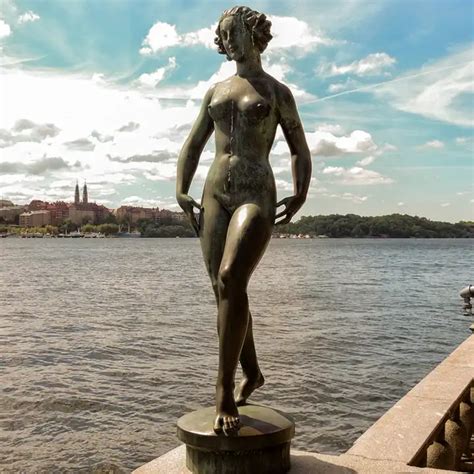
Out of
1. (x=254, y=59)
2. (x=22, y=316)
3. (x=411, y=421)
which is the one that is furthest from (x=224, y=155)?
(x=22, y=316)

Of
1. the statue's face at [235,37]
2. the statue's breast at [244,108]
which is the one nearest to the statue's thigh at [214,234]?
the statue's breast at [244,108]

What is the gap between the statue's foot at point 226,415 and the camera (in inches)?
199

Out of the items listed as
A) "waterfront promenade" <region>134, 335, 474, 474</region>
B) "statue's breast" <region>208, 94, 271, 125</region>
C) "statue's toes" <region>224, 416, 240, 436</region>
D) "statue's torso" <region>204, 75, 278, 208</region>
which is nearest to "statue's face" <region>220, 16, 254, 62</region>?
"statue's torso" <region>204, 75, 278, 208</region>

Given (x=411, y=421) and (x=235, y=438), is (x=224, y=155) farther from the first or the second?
(x=411, y=421)

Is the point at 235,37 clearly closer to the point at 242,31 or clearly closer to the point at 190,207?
the point at 242,31

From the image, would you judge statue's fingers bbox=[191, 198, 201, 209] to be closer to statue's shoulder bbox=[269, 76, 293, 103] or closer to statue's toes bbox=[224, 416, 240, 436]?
statue's shoulder bbox=[269, 76, 293, 103]

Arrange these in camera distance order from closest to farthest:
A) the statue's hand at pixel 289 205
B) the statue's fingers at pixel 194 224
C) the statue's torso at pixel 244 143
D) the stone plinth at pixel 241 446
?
1. the stone plinth at pixel 241 446
2. the statue's torso at pixel 244 143
3. the statue's hand at pixel 289 205
4. the statue's fingers at pixel 194 224

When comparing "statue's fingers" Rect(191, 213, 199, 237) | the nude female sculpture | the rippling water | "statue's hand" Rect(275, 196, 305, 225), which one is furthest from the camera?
the rippling water

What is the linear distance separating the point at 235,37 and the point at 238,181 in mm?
1091

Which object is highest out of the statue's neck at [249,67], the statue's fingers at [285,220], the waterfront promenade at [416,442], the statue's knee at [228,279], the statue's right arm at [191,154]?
the statue's neck at [249,67]

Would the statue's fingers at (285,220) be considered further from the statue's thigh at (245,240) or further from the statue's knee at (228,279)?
the statue's knee at (228,279)

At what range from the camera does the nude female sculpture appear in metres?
5.13

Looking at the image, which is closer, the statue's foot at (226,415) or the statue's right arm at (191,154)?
the statue's foot at (226,415)

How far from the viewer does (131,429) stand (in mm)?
13867
